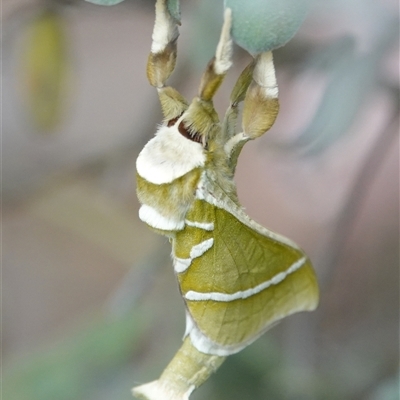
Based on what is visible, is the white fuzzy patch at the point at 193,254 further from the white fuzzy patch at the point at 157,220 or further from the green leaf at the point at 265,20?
the green leaf at the point at 265,20

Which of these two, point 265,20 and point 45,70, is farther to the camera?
point 45,70

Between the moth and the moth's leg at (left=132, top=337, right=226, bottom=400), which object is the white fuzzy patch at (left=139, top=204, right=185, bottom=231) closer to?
the moth

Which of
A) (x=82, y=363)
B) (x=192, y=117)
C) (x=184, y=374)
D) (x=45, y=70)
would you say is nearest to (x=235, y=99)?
(x=192, y=117)

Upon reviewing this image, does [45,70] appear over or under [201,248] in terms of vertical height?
over

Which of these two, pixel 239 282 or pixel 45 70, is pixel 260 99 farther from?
pixel 45 70

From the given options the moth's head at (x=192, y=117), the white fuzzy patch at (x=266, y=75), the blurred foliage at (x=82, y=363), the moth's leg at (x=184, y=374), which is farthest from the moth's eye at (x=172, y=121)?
the blurred foliage at (x=82, y=363)

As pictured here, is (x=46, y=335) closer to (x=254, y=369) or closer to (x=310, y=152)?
(x=254, y=369)

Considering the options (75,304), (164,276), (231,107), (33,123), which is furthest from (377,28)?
(75,304)
